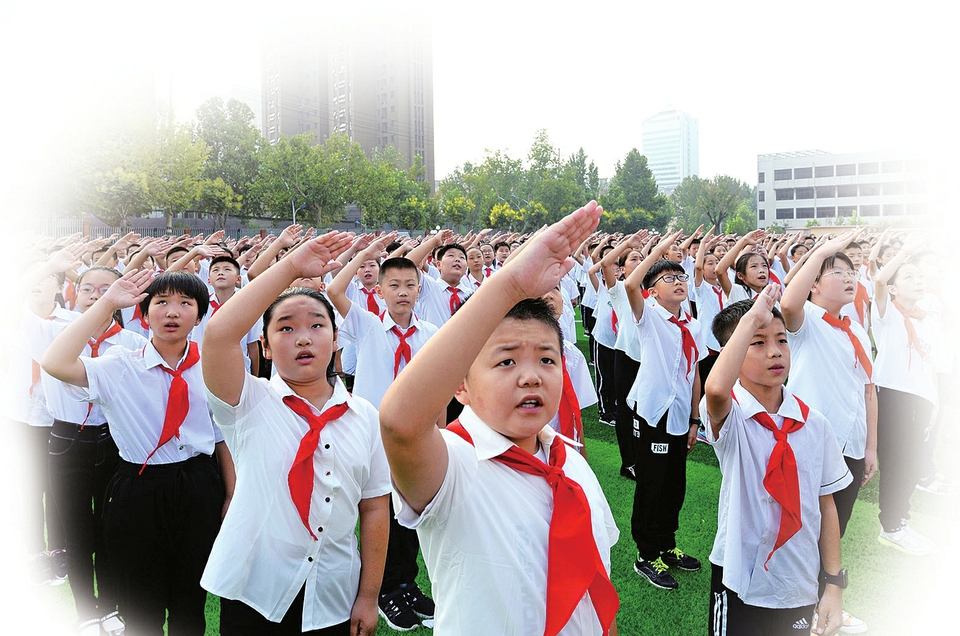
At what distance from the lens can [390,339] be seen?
396 cm

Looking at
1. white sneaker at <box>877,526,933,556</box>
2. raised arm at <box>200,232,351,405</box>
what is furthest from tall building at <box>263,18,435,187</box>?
raised arm at <box>200,232,351,405</box>

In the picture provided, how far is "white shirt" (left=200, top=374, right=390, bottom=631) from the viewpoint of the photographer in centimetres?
196

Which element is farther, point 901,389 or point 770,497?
point 901,389

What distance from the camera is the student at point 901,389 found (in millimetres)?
4262

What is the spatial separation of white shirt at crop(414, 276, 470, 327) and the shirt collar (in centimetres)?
347

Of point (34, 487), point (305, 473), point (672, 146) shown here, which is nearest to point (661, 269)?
point (305, 473)

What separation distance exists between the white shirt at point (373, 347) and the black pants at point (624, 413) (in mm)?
2075

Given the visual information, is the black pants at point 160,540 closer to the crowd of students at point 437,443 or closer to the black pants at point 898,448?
the crowd of students at point 437,443

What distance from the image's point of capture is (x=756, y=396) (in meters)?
2.45

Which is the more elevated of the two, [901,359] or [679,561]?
[901,359]

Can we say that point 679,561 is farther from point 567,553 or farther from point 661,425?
point 567,553

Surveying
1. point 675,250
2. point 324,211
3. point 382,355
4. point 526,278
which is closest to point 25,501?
point 382,355

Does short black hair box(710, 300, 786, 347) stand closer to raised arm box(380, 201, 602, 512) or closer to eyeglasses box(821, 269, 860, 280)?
eyeglasses box(821, 269, 860, 280)

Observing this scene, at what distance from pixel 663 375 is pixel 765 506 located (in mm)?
1669
